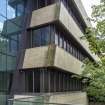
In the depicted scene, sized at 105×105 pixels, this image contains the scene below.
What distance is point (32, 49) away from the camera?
17844mm

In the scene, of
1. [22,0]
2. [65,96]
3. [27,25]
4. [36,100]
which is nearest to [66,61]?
[65,96]

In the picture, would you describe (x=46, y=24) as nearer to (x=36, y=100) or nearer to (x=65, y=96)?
(x=65, y=96)

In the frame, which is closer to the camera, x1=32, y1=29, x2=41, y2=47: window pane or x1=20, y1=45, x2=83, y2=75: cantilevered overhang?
x1=20, y1=45, x2=83, y2=75: cantilevered overhang

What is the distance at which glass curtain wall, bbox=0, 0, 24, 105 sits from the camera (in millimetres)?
16797

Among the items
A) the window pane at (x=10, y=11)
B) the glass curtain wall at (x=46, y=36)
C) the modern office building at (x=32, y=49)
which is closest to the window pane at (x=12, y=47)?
the modern office building at (x=32, y=49)

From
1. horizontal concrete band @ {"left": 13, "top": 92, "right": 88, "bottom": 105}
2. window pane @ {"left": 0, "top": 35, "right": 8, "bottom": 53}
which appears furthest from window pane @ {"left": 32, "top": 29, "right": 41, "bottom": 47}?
horizontal concrete band @ {"left": 13, "top": 92, "right": 88, "bottom": 105}

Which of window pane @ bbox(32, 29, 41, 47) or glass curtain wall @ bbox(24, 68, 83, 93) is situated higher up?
window pane @ bbox(32, 29, 41, 47)

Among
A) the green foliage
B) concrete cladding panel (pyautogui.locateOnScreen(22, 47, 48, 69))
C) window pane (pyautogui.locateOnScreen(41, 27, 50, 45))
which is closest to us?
the green foliage

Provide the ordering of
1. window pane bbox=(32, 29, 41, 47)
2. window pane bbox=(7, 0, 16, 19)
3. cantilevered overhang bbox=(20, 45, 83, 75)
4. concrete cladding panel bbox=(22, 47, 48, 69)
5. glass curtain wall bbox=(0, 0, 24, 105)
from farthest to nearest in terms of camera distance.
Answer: window pane bbox=(32, 29, 41, 47) → window pane bbox=(7, 0, 16, 19) → concrete cladding panel bbox=(22, 47, 48, 69) → glass curtain wall bbox=(0, 0, 24, 105) → cantilevered overhang bbox=(20, 45, 83, 75)

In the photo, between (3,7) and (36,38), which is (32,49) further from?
(3,7)

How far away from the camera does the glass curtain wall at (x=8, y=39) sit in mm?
16797

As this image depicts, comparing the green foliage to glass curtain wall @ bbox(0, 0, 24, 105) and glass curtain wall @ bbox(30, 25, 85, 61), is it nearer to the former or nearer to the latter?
glass curtain wall @ bbox(30, 25, 85, 61)

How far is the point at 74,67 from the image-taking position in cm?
2275

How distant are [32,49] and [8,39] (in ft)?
5.29
